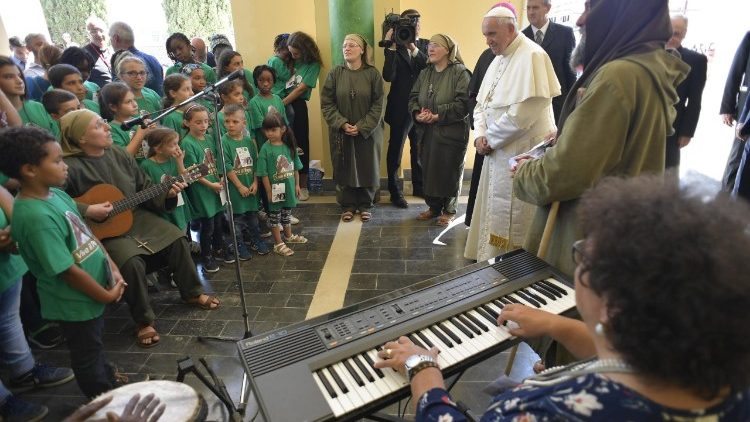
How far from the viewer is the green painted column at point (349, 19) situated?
453 cm

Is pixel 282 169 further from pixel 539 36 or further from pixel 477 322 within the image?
pixel 477 322

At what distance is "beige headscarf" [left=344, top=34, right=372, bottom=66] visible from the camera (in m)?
4.21

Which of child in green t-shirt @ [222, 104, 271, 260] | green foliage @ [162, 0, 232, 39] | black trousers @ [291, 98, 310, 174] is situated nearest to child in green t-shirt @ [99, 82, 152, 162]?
child in green t-shirt @ [222, 104, 271, 260]

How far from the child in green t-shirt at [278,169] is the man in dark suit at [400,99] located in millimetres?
1371

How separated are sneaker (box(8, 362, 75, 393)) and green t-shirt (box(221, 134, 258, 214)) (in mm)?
1721

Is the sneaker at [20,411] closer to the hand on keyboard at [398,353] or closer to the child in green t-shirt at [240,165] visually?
the child in green t-shirt at [240,165]

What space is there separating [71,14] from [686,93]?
1096 cm

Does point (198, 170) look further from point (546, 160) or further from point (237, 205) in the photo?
point (546, 160)

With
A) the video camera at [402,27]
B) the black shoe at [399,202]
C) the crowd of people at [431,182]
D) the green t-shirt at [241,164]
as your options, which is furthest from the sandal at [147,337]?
the video camera at [402,27]

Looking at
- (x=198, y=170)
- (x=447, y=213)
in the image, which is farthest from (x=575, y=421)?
(x=447, y=213)

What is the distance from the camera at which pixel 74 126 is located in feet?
8.14

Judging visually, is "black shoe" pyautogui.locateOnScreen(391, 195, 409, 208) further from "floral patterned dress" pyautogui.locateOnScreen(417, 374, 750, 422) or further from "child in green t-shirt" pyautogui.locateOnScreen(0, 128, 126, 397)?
"floral patterned dress" pyautogui.locateOnScreen(417, 374, 750, 422)

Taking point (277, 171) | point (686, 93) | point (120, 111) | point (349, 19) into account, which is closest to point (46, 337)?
point (120, 111)

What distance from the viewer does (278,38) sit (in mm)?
5121
